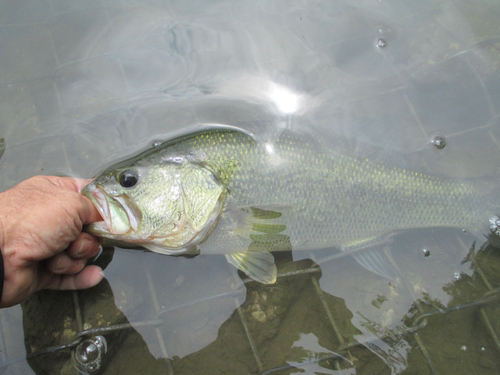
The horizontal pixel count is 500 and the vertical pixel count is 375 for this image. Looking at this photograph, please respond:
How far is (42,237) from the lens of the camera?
224 cm

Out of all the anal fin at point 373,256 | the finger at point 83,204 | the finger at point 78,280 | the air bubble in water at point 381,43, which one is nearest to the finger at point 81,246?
the finger at point 83,204

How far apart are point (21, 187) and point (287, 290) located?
255 centimetres

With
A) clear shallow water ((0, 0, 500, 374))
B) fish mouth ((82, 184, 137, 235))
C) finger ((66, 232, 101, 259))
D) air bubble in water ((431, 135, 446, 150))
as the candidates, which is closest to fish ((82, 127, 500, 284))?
fish mouth ((82, 184, 137, 235))

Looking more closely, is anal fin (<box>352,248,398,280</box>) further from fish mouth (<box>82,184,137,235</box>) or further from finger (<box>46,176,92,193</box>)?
finger (<box>46,176,92,193</box>)

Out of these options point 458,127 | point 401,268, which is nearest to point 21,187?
point 401,268

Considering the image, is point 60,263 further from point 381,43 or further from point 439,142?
point 381,43

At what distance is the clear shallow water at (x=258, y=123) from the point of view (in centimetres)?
289

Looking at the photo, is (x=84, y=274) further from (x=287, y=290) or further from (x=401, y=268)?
(x=401, y=268)

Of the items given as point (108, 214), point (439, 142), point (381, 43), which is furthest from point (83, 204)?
point (381, 43)

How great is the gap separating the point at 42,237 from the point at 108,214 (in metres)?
0.46

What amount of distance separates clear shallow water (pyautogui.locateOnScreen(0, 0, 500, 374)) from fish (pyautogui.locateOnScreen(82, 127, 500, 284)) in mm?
237

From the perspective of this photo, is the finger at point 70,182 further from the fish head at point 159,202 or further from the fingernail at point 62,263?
the fingernail at point 62,263

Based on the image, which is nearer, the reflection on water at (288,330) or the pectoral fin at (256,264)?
the reflection on water at (288,330)

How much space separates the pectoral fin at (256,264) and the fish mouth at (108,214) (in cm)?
104
